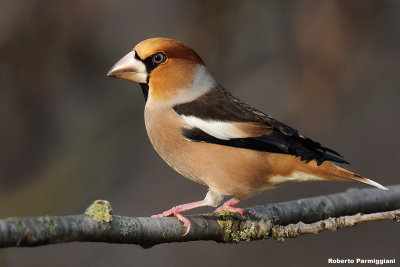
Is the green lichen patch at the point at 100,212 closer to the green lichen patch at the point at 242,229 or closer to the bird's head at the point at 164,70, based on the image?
the green lichen patch at the point at 242,229

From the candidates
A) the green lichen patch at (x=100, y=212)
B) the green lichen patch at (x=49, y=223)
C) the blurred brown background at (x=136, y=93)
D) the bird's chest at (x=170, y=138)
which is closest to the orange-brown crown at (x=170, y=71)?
the bird's chest at (x=170, y=138)

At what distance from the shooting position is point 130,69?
4.04 meters

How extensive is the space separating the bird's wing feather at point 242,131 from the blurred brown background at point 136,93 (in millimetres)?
1393

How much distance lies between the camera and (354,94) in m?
6.99

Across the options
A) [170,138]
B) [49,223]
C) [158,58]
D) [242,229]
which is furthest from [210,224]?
[158,58]

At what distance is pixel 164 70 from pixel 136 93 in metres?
1.79

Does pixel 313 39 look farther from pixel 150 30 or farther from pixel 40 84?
pixel 40 84

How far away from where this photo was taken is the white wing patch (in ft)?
12.4

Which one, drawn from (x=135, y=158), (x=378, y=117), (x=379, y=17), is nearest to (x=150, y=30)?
(x=135, y=158)

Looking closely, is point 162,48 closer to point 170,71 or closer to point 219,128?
point 170,71

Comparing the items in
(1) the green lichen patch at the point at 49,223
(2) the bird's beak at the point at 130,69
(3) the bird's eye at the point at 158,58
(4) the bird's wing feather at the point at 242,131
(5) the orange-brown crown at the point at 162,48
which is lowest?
(1) the green lichen patch at the point at 49,223

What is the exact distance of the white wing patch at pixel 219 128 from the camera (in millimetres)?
3787

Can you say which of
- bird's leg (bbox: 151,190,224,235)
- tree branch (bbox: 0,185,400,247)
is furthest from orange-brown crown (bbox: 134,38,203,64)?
tree branch (bbox: 0,185,400,247)

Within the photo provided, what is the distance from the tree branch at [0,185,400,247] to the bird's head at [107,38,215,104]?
94cm
